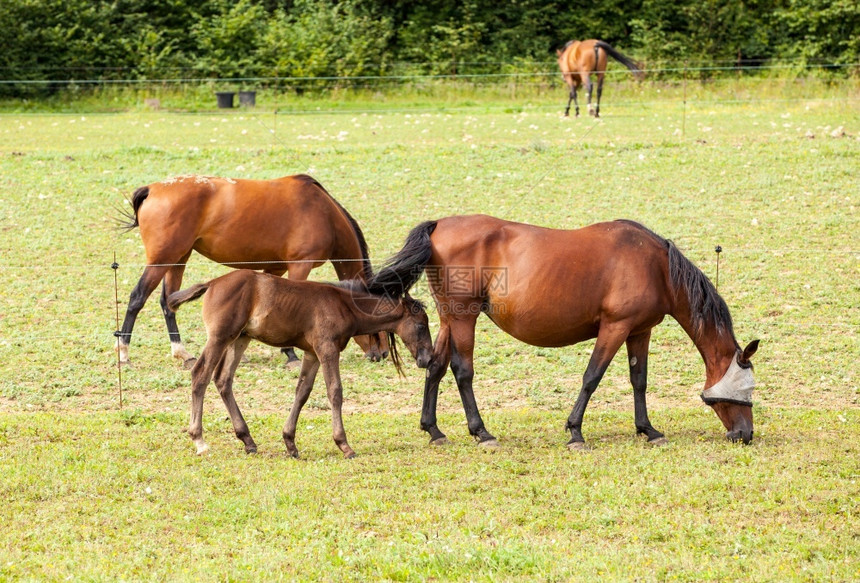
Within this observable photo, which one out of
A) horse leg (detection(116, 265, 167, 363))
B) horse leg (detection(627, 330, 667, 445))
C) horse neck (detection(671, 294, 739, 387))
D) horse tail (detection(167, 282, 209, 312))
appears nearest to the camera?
horse tail (detection(167, 282, 209, 312))

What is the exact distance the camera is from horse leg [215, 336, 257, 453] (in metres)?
7.40

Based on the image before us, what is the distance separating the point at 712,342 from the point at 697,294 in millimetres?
417

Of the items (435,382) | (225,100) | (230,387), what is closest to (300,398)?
(230,387)

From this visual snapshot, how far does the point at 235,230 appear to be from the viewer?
33.7 feet

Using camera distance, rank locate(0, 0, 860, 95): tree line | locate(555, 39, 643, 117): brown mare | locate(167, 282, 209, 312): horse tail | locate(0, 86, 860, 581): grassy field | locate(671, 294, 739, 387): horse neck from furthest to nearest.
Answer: locate(0, 0, 860, 95): tree line
locate(555, 39, 643, 117): brown mare
locate(671, 294, 739, 387): horse neck
locate(167, 282, 209, 312): horse tail
locate(0, 86, 860, 581): grassy field

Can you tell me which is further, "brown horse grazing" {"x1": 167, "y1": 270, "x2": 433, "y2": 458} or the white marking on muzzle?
the white marking on muzzle

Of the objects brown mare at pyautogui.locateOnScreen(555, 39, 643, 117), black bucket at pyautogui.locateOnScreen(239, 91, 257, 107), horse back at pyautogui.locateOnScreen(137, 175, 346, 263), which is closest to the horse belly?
horse back at pyautogui.locateOnScreen(137, 175, 346, 263)

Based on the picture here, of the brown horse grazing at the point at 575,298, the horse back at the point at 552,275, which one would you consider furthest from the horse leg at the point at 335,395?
the horse back at the point at 552,275

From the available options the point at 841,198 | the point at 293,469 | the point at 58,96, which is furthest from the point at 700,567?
the point at 58,96

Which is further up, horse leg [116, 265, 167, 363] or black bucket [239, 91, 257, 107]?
black bucket [239, 91, 257, 107]

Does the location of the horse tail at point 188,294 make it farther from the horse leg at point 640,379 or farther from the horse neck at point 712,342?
the horse neck at point 712,342

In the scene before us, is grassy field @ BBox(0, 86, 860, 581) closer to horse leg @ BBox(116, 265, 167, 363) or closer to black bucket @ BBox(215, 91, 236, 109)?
horse leg @ BBox(116, 265, 167, 363)

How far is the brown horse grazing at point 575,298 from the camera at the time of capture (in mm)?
7570

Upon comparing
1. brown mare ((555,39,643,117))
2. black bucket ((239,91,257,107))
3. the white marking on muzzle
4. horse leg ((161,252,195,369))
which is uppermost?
brown mare ((555,39,643,117))
